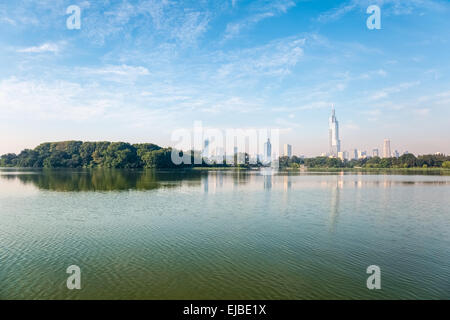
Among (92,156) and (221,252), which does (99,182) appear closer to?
(221,252)

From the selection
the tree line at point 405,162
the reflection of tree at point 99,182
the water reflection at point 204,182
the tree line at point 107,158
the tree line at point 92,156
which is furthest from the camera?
the tree line at point 405,162

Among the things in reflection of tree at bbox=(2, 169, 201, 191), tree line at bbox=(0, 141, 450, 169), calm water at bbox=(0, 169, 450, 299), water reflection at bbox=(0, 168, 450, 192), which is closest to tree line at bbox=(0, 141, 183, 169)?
tree line at bbox=(0, 141, 450, 169)

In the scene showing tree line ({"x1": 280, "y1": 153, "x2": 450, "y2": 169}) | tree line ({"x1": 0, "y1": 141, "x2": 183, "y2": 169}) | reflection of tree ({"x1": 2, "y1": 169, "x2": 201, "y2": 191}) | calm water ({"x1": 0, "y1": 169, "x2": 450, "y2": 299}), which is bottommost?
calm water ({"x1": 0, "y1": 169, "x2": 450, "y2": 299})

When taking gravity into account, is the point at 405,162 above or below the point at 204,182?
above

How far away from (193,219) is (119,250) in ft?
19.1

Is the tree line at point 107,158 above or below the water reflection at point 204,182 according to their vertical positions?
above

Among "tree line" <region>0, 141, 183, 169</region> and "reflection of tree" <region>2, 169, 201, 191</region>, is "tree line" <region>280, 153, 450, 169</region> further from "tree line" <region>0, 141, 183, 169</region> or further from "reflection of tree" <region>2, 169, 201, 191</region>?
→ "reflection of tree" <region>2, 169, 201, 191</region>

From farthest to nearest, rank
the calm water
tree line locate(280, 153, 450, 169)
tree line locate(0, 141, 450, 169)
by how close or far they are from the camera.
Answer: tree line locate(280, 153, 450, 169), tree line locate(0, 141, 450, 169), the calm water

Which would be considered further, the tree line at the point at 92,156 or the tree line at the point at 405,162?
the tree line at the point at 405,162

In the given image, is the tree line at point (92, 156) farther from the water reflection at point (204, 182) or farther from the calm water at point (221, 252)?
the calm water at point (221, 252)

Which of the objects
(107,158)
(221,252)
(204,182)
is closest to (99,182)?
(204,182)

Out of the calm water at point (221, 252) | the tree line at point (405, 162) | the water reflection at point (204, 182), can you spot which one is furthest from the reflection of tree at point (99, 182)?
the tree line at point (405, 162)

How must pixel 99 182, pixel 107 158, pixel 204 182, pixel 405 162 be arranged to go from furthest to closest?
pixel 405 162 → pixel 107 158 → pixel 204 182 → pixel 99 182

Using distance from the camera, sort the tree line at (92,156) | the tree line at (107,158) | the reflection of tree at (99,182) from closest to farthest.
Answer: the reflection of tree at (99,182), the tree line at (92,156), the tree line at (107,158)
